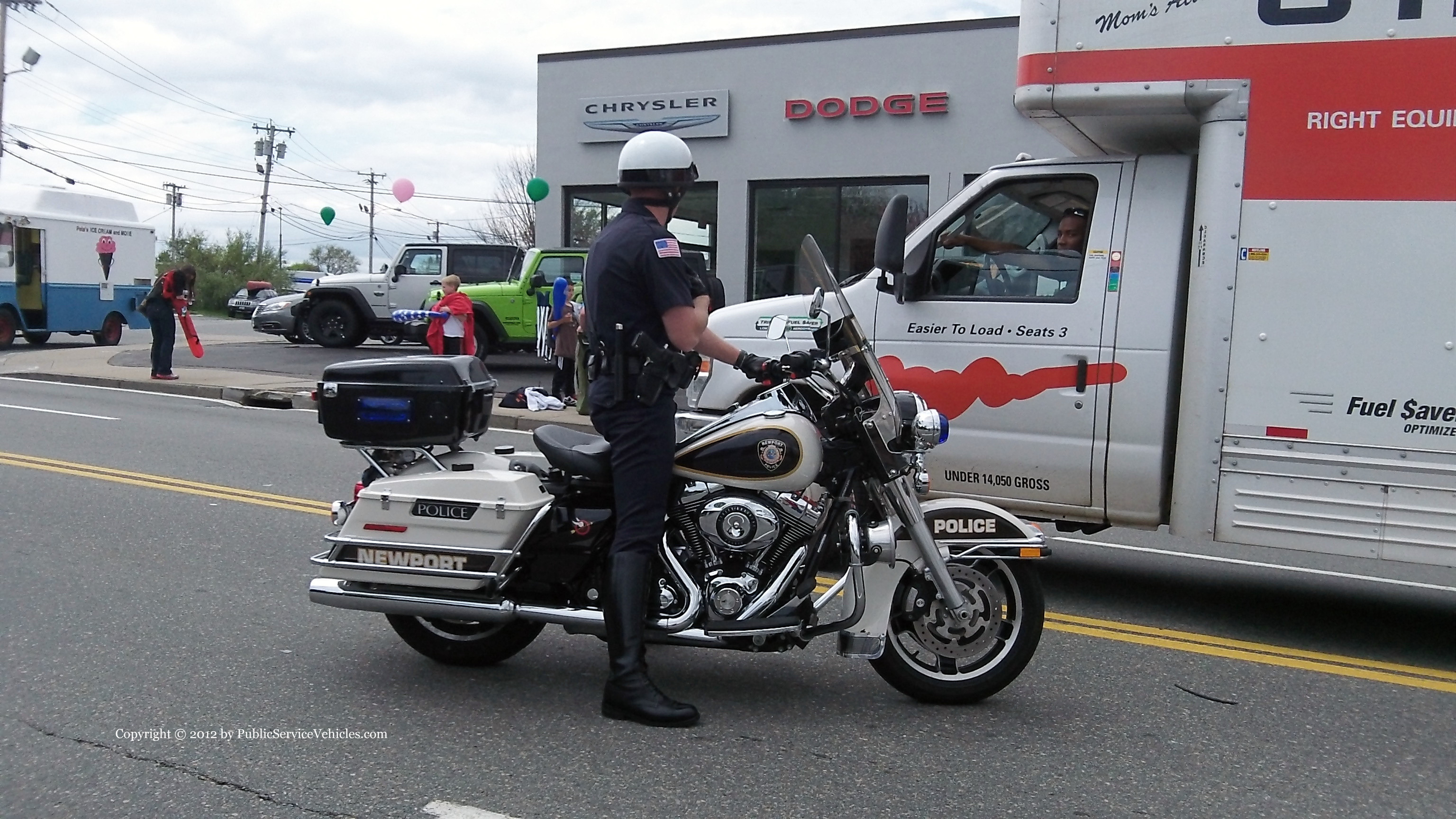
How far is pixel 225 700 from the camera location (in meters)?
4.46

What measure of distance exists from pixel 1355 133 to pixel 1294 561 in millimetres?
3155

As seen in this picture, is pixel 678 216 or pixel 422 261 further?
pixel 422 261

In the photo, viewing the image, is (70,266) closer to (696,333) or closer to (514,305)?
(514,305)

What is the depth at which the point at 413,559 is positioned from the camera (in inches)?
179

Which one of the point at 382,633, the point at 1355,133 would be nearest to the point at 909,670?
the point at 382,633

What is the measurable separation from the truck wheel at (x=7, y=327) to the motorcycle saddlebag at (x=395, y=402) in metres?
22.6

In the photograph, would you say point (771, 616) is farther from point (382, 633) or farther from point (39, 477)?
point (39, 477)

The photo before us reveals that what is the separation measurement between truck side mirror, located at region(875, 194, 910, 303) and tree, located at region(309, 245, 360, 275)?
330 ft

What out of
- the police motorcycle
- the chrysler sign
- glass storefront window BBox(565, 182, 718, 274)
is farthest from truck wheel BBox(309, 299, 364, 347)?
the police motorcycle

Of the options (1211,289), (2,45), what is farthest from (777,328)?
(2,45)

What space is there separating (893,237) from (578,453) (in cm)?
201

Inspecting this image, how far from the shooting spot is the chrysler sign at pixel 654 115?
20.4 metres

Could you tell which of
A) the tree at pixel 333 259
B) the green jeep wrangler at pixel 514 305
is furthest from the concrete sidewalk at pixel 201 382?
the tree at pixel 333 259
